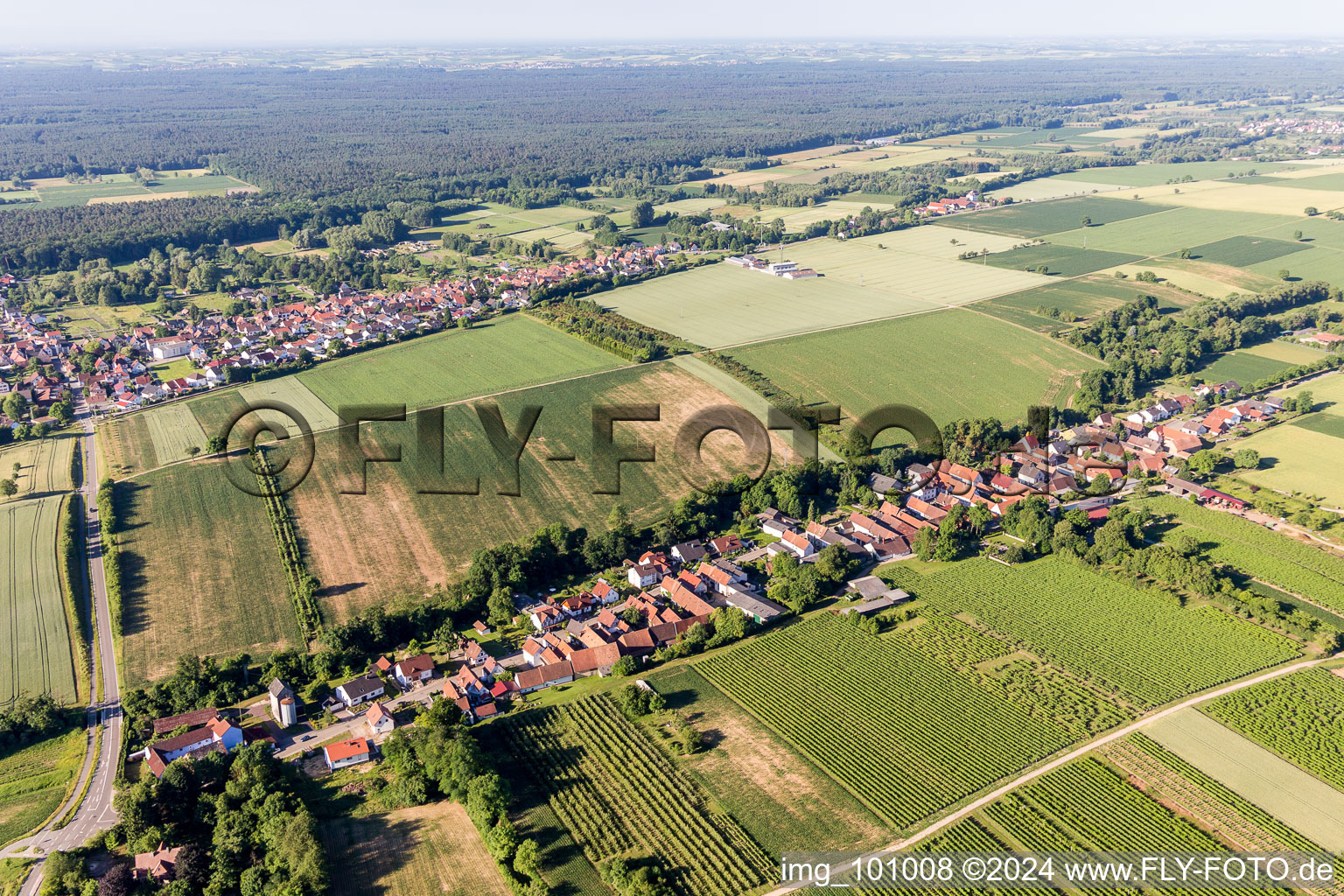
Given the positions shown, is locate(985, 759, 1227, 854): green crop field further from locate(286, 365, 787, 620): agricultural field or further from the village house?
locate(286, 365, 787, 620): agricultural field

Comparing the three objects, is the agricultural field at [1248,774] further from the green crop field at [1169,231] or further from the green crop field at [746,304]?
the green crop field at [1169,231]

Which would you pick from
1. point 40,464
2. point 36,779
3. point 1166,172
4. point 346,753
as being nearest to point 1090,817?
point 346,753

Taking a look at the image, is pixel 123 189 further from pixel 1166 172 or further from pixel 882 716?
pixel 1166 172

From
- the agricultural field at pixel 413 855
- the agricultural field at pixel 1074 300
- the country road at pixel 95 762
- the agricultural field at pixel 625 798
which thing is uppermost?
the agricultural field at pixel 1074 300

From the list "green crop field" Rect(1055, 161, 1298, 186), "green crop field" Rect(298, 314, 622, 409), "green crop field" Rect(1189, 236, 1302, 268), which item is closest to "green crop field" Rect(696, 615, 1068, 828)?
"green crop field" Rect(298, 314, 622, 409)

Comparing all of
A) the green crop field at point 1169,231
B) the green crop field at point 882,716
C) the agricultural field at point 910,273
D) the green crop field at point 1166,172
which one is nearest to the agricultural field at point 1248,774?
the green crop field at point 882,716

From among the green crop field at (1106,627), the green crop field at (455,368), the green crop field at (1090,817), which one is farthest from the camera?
the green crop field at (455,368)

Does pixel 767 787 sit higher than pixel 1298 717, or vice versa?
pixel 1298 717
